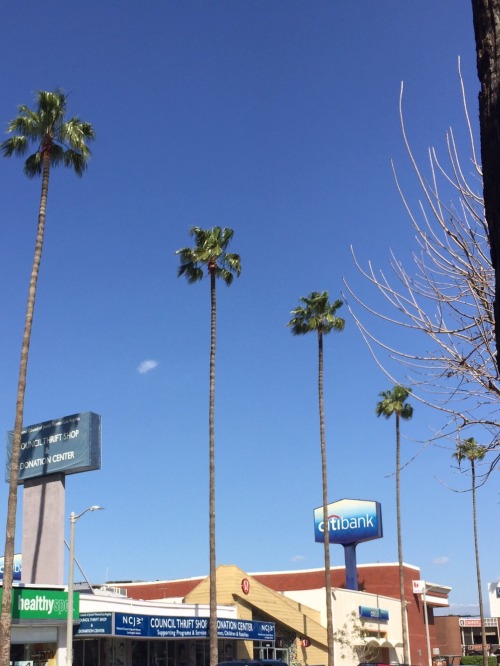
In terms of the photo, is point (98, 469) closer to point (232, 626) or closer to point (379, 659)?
point (232, 626)

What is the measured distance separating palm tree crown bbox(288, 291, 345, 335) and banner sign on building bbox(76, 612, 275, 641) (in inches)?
621

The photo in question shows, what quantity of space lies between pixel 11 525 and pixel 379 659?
42.0 metres

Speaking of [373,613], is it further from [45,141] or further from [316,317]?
[45,141]

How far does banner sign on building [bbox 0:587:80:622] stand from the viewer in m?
29.8

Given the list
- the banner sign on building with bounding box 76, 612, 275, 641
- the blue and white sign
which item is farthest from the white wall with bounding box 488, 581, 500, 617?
the blue and white sign

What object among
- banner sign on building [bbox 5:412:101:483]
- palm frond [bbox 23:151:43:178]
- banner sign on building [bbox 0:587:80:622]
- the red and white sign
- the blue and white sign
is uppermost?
palm frond [bbox 23:151:43:178]

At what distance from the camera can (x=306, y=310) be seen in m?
48.6

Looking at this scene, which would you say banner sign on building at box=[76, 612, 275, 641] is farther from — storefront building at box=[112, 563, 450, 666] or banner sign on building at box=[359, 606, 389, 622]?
banner sign on building at box=[359, 606, 389, 622]

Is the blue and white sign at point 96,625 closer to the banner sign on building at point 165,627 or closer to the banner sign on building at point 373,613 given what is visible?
the banner sign on building at point 165,627

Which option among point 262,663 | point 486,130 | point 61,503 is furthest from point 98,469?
point 486,130

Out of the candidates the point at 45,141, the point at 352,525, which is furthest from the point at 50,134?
the point at 352,525

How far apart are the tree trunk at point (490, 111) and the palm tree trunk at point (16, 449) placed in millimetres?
21010

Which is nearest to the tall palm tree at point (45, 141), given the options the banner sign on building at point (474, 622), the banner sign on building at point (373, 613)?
the banner sign on building at point (373, 613)

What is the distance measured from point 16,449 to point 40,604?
22.2 ft
